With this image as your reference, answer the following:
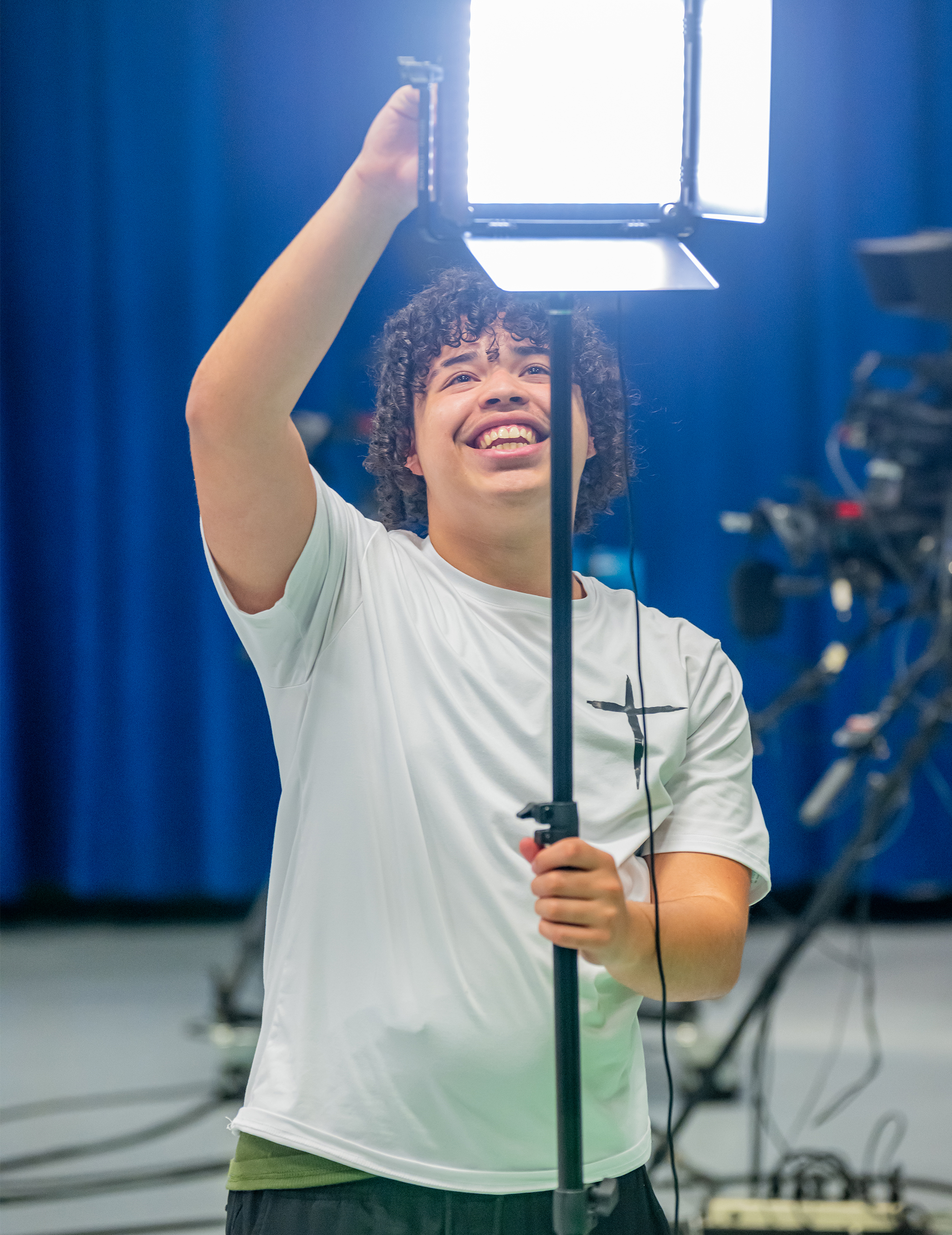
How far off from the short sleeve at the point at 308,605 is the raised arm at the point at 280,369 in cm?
1

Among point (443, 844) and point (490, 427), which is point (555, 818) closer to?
point (443, 844)

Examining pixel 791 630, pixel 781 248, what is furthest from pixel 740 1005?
pixel 781 248

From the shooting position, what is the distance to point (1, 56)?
3.82 meters

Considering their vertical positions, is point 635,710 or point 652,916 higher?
point 635,710

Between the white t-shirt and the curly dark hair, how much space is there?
16cm

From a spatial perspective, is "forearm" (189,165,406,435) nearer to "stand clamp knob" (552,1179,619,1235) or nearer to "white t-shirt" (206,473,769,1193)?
"white t-shirt" (206,473,769,1193)

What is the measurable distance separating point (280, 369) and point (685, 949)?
453 mm

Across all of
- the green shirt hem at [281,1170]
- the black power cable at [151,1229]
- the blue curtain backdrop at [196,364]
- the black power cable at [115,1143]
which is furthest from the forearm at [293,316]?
the blue curtain backdrop at [196,364]

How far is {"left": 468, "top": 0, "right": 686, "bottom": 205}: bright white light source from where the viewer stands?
71cm

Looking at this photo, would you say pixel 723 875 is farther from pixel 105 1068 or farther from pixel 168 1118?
pixel 105 1068

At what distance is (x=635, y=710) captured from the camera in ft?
2.91

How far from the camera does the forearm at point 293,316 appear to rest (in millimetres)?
750

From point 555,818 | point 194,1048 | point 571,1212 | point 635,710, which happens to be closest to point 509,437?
point 635,710

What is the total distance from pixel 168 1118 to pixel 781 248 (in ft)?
9.96
